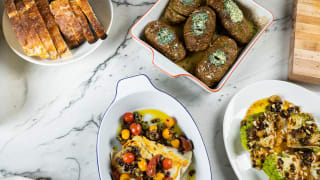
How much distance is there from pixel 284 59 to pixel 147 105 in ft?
2.96

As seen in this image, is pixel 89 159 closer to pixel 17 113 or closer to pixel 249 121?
pixel 17 113

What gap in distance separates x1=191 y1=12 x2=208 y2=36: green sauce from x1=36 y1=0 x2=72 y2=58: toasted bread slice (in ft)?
2.28

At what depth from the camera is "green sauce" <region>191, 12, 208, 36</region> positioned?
1.48m

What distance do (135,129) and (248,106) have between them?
0.67 metres

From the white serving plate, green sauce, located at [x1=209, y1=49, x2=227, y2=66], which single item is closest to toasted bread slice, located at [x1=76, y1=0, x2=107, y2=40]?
the white serving plate

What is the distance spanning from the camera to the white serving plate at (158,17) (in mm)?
1426

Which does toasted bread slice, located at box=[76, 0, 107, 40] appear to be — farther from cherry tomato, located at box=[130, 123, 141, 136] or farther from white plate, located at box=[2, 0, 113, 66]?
cherry tomato, located at box=[130, 123, 141, 136]

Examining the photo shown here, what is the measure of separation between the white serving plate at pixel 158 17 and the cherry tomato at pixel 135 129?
0.33m

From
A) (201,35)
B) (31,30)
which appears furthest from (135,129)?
(31,30)

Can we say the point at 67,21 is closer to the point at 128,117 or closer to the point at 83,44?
the point at 83,44

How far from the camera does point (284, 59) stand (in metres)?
1.66

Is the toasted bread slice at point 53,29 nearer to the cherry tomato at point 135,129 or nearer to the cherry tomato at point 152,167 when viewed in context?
the cherry tomato at point 135,129

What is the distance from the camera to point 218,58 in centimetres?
146

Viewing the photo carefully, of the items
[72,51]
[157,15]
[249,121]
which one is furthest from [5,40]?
[249,121]
